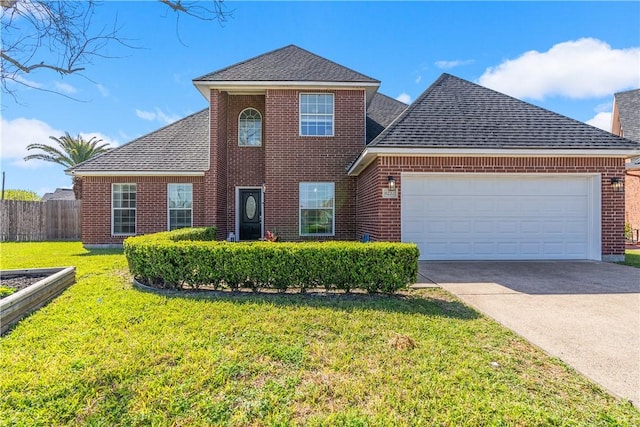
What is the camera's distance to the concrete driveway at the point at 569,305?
3.24 metres

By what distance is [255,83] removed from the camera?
35.7 feet

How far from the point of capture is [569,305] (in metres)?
5.03

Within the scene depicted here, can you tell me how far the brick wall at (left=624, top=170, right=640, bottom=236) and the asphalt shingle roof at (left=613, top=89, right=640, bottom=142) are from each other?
2103mm

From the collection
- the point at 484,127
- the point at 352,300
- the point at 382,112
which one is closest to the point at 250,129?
the point at 382,112

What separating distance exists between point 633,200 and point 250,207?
60.6ft

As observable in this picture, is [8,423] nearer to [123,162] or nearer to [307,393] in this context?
[307,393]

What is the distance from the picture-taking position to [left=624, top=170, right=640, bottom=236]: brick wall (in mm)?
15609

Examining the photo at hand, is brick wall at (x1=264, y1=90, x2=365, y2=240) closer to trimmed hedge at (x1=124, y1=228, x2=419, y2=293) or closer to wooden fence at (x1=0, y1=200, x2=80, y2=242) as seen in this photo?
trimmed hedge at (x1=124, y1=228, x2=419, y2=293)

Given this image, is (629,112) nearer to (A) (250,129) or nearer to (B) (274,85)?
(B) (274,85)

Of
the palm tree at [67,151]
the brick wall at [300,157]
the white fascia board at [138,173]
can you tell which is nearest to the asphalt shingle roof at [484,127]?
the brick wall at [300,157]

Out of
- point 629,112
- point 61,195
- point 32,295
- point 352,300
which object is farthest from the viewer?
point 61,195

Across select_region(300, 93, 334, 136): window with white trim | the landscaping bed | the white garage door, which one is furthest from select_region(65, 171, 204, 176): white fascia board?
the white garage door

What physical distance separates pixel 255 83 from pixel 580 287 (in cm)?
1032

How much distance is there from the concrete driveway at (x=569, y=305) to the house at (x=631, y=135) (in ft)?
31.8
